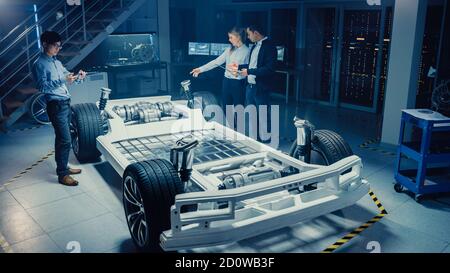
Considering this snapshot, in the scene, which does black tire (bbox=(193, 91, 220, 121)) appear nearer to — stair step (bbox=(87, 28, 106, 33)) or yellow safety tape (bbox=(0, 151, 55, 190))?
yellow safety tape (bbox=(0, 151, 55, 190))

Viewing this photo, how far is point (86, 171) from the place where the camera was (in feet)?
18.9

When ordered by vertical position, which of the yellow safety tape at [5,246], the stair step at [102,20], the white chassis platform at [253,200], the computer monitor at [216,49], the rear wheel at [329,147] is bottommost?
the yellow safety tape at [5,246]

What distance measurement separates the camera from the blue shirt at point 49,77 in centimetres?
489

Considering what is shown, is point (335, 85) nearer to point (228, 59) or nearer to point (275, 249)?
point (228, 59)

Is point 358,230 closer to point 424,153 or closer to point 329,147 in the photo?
point 329,147

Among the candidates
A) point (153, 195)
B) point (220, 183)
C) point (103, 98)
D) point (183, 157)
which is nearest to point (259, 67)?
point (103, 98)

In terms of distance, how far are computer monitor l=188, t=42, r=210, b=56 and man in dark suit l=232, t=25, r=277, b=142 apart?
14.4 ft

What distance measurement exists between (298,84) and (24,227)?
761 cm

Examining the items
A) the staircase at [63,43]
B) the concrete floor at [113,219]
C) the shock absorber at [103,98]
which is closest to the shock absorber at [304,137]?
the concrete floor at [113,219]

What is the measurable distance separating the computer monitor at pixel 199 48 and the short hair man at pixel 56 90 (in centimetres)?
579

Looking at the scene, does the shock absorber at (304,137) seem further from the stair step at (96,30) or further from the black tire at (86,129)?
the stair step at (96,30)

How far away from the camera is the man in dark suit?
20.9 ft

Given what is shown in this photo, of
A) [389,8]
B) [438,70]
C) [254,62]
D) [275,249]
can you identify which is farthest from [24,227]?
[389,8]

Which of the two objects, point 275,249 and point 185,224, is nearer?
point 185,224
